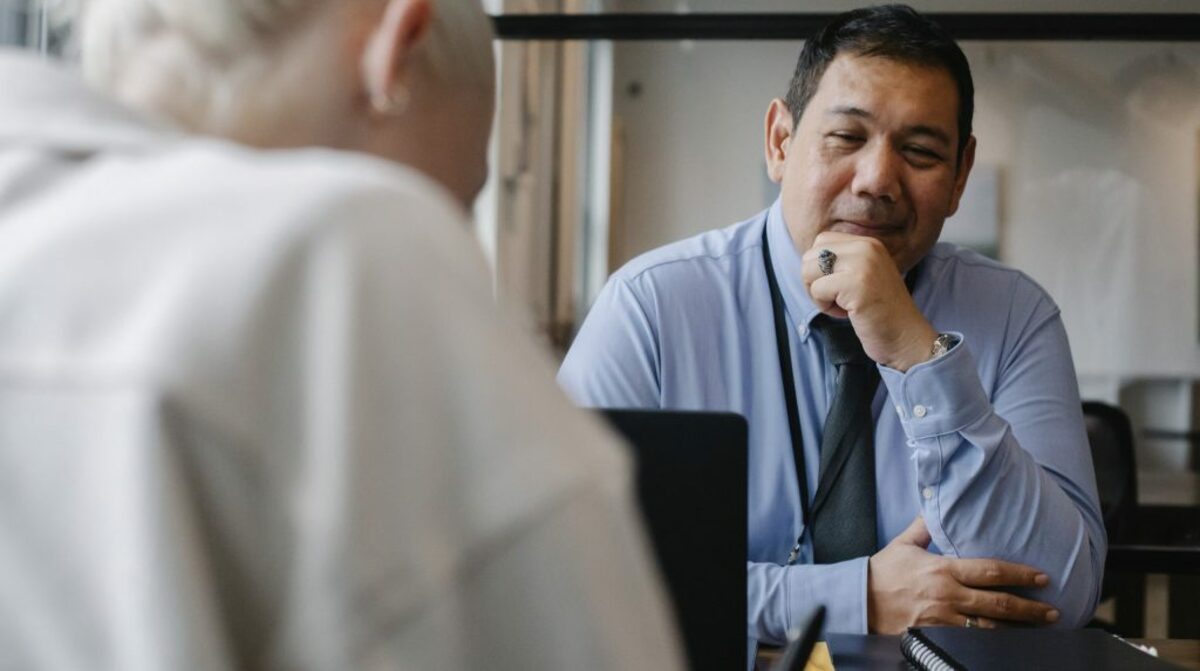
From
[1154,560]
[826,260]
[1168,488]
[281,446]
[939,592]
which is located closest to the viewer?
[281,446]

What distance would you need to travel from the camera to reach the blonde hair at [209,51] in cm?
58

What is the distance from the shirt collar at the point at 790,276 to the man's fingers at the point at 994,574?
44cm

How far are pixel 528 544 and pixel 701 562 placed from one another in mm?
541

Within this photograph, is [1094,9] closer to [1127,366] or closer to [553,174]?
[1127,366]

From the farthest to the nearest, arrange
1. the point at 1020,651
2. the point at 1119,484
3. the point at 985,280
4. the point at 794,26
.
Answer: the point at 1119,484
the point at 794,26
the point at 985,280
the point at 1020,651

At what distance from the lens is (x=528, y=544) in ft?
1.38

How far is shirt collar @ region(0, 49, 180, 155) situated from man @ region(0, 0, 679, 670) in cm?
3

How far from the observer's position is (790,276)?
1877 millimetres

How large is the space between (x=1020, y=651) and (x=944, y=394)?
46cm

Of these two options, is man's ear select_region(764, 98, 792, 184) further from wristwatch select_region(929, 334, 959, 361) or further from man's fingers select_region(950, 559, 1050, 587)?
man's fingers select_region(950, 559, 1050, 587)

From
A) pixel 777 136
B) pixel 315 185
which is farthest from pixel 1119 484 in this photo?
pixel 315 185

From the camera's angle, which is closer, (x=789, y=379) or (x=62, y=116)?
(x=62, y=116)

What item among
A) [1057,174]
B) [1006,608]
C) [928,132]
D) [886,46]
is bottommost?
[1006,608]

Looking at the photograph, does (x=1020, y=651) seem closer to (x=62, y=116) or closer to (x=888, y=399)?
(x=888, y=399)
